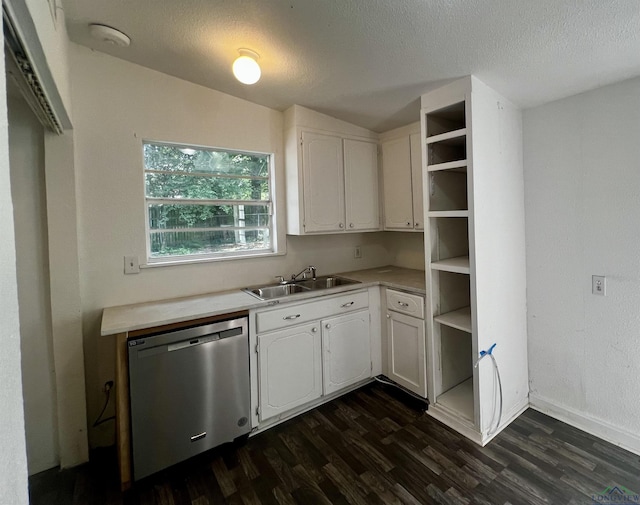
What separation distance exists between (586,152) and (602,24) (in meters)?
0.85

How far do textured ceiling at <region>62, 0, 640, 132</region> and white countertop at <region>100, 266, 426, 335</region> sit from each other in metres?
1.49

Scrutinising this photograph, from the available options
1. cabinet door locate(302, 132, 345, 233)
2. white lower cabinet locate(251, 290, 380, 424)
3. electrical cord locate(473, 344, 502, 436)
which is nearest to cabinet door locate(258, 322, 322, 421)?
white lower cabinet locate(251, 290, 380, 424)

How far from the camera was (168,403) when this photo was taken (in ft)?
5.99

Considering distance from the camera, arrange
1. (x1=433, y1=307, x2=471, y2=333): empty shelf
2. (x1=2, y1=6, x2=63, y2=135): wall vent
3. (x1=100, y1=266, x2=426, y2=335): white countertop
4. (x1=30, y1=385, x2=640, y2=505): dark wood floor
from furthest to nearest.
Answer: (x1=433, y1=307, x2=471, y2=333): empty shelf, (x1=100, y1=266, x2=426, y2=335): white countertop, (x1=30, y1=385, x2=640, y2=505): dark wood floor, (x1=2, y1=6, x2=63, y2=135): wall vent

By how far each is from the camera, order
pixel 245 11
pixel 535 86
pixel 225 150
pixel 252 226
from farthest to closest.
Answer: pixel 252 226 → pixel 225 150 → pixel 535 86 → pixel 245 11

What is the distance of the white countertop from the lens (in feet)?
5.90

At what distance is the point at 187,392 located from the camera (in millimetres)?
1877

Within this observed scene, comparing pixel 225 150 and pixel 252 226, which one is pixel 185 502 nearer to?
pixel 252 226

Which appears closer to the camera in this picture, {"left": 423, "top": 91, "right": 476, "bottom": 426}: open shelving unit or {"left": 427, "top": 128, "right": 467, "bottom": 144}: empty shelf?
{"left": 427, "top": 128, "right": 467, "bottom": 144}: empty shelf

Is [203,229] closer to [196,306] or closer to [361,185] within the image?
[196,306]

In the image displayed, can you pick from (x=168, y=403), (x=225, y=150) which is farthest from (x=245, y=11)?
(x=168, y=403)

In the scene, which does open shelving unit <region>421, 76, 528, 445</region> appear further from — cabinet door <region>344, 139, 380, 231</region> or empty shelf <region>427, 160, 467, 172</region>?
cabinet door <region>344, 139, 380, 231</region>

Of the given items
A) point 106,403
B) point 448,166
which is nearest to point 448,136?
point 448,166

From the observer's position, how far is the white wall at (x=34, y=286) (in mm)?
1879
